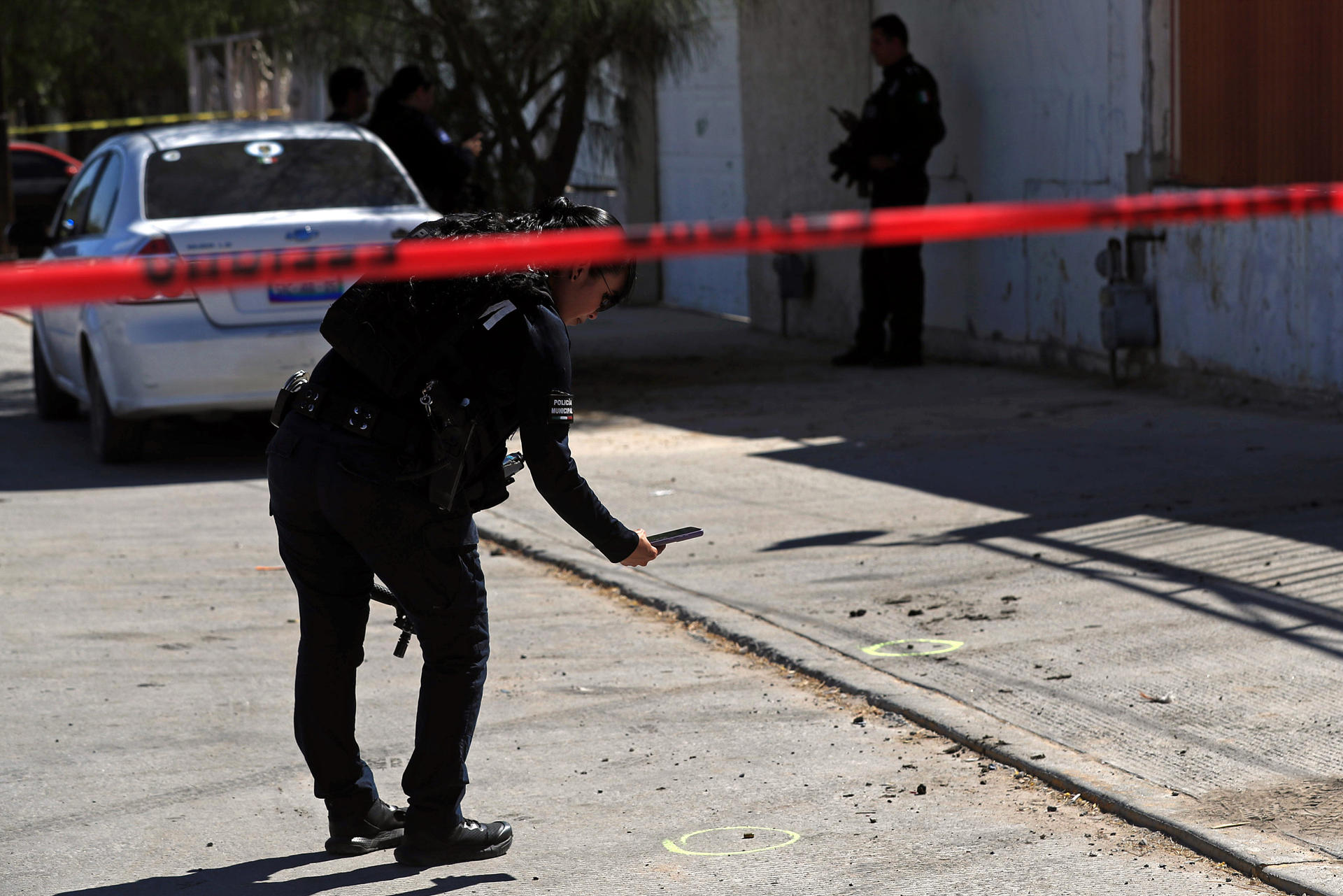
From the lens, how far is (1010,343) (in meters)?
12.3

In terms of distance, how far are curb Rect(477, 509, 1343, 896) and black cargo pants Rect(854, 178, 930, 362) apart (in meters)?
5.48

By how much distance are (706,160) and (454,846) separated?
13164 millimetres

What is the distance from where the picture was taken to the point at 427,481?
3.75 meters

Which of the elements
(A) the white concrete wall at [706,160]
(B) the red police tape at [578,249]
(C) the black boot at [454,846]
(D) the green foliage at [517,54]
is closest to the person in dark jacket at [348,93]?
(D) the green foliage at [517,54]

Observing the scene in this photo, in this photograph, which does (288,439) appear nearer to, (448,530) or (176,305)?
(448,530)

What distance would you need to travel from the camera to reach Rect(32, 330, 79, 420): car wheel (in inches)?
444

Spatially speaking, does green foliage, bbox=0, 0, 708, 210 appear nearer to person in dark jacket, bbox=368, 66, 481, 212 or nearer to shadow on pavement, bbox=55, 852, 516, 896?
person in dark jacket, bbox=368, 66, 481, 212

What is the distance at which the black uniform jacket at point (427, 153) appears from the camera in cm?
1103

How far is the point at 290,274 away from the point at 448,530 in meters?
1.63

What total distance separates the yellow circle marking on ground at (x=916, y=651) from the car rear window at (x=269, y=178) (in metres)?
4.96

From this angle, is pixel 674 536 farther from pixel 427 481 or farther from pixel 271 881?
pixel 271 881

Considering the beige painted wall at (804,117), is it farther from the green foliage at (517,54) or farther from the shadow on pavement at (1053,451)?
the green foliage at (517,54)

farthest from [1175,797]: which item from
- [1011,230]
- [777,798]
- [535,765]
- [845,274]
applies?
[845,274]

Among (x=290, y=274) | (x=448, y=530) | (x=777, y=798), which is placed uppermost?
(x=290, y=274)
